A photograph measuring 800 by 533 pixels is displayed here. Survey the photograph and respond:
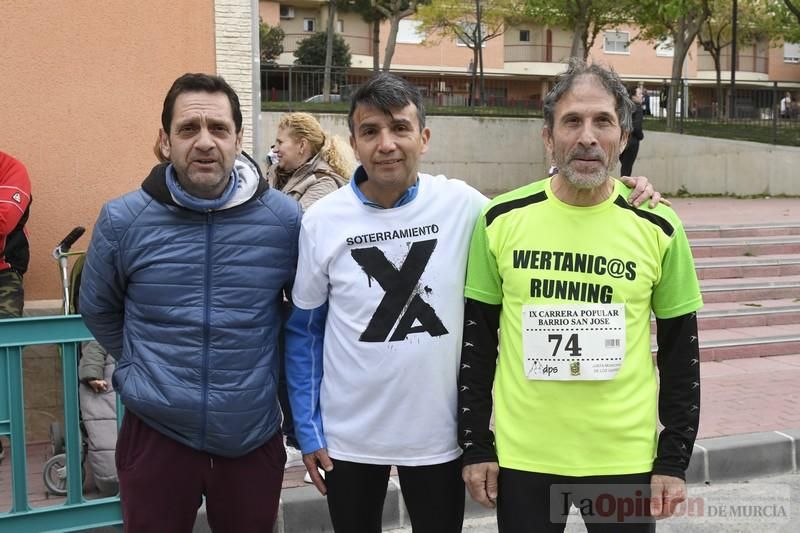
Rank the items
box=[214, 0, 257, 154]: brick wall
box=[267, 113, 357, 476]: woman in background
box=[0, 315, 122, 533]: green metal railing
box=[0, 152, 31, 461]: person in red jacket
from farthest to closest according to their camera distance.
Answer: box=[214, 0, 257, 154]: brick wall, box=[0, 152, 31, 461]: person in red jacket, box=[267, 113, 357, 476]: woman in background, box=[0, 315, 122, 533]: green metal railing

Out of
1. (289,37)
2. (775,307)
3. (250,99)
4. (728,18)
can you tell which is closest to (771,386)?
(775,307)

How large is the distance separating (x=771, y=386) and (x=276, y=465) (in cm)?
540

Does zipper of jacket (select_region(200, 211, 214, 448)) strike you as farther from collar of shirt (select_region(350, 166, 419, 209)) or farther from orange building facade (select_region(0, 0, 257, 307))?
orange building facade (select_region(0, 0, 257, 307))

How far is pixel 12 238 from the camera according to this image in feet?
19.1

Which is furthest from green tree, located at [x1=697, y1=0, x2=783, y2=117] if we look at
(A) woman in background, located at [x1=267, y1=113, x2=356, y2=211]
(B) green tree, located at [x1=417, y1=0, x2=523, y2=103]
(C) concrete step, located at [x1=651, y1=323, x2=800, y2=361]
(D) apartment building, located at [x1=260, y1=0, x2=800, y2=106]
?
(A) woman in background, located at [x1=267, y1=113, x2=356, y2=211]

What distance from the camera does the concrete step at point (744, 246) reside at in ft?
34.9

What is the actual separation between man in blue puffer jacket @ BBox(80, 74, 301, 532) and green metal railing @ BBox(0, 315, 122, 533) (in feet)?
4.14

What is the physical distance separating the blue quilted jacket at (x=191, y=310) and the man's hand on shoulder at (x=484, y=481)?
27.8 inches

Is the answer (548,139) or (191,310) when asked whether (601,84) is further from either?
(191,310)

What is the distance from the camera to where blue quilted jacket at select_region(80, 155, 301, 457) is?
8.89 ft

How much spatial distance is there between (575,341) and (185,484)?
1307 mm

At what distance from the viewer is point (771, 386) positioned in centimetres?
704

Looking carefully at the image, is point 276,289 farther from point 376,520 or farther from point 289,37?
point 289,37

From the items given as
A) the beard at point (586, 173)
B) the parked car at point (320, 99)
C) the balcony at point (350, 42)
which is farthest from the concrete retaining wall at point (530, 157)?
the balcony at point (350, 42)
